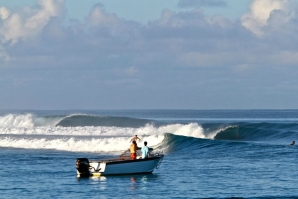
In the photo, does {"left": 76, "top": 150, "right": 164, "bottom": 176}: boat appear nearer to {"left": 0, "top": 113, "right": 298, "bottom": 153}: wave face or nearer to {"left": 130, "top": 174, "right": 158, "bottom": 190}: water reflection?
{"left": 130, "top": 174, "right": 158, "bottom": 190}: water reflection

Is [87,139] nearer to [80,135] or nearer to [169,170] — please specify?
[80,135]

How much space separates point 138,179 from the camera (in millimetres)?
30812

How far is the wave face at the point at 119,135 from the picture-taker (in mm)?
48969

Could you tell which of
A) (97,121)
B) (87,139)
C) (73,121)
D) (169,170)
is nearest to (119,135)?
(87,139)

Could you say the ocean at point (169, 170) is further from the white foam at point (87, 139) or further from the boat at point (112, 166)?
the boat at point (112, 166)

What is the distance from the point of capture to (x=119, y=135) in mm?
62875

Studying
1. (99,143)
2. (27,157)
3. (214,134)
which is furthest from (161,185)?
(214,134)

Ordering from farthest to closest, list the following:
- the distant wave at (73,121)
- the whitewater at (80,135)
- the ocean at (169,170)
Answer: the distant wave at (73,121) < the whitewater at (80,135) < the ocean at (169,170)

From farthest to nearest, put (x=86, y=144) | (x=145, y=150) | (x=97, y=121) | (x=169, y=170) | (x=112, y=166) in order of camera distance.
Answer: (x=97, y=121) < (x=86, y=144) < (x=169, y=170) < (x=145, y=150) < (x=112, y=166)

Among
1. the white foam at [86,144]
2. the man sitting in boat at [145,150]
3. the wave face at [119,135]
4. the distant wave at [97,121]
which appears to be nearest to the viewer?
the man sitting in boat at [145,150]

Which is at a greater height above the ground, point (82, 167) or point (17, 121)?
point (17, 121)

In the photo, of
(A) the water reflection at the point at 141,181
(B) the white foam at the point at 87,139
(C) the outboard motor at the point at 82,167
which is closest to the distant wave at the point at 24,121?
(B) the white foam at the point at 87,139

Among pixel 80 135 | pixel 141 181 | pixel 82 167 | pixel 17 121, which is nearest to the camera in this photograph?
pixel 141 181

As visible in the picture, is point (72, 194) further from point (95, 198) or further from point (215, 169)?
point (215, 169)
